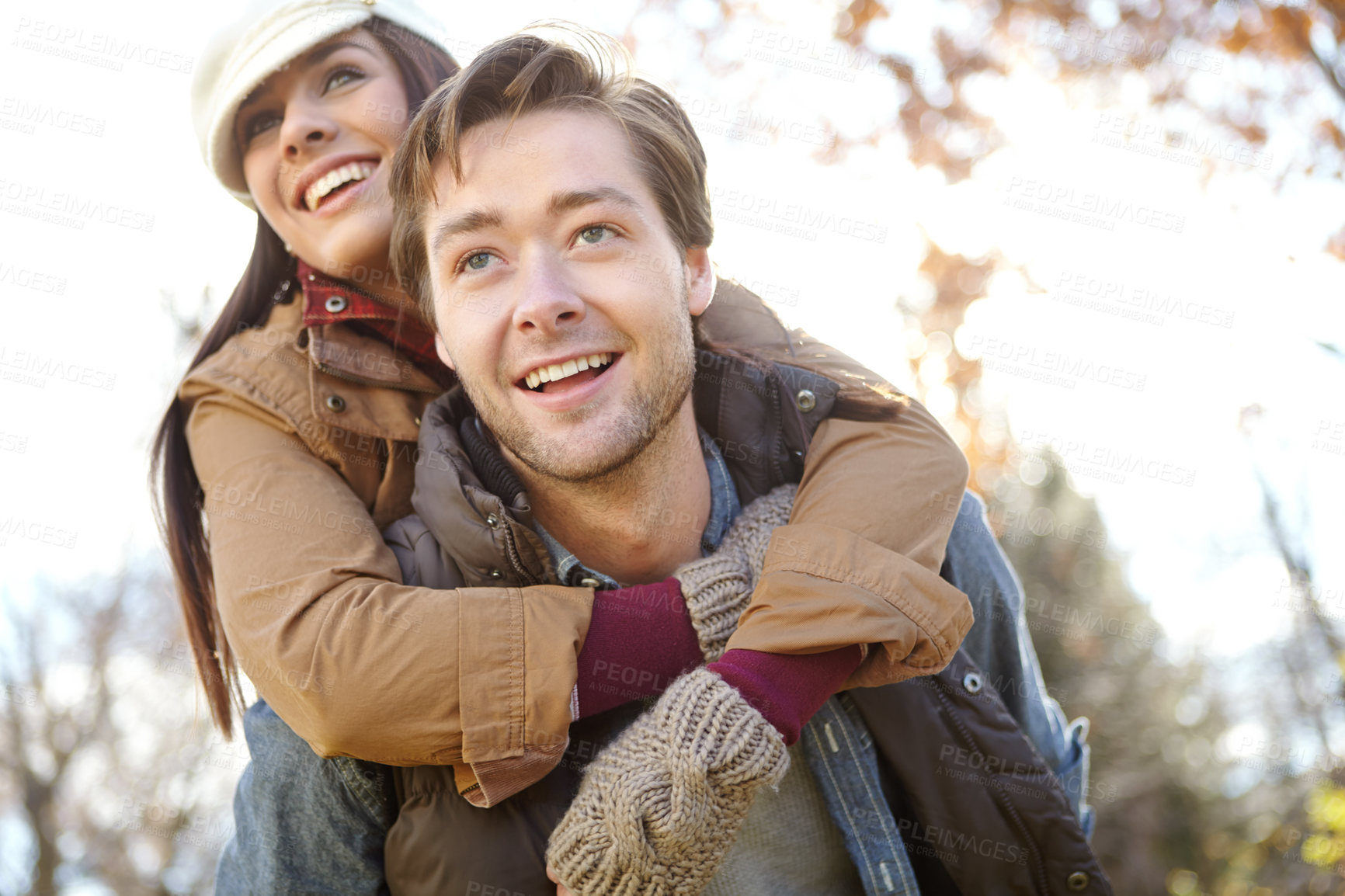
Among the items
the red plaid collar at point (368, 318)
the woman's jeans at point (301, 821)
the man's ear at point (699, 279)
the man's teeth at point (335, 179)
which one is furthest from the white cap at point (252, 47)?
the woman's jeans at point (301, 821)

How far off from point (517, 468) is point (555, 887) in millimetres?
915

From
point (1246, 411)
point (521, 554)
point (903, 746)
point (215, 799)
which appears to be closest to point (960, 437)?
point (1246, 411)

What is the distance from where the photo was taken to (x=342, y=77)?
8.46 feet

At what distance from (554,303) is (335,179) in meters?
0.88

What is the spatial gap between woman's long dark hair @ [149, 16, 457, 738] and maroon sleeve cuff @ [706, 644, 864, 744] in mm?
1434

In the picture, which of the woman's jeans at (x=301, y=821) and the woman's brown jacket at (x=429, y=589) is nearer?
the woman's brown jacket at (x=429, y=589)

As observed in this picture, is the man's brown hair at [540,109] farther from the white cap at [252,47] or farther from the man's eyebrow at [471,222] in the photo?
the white cap at [252,47]

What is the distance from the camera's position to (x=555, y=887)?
1.86 metres

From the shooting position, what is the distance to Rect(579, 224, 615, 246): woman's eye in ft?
7.23

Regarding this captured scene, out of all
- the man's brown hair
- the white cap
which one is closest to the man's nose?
the man's brown hair

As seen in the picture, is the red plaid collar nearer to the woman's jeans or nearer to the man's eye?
the man's eye

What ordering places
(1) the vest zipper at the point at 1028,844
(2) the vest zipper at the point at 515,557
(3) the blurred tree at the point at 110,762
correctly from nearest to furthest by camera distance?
1. (2) the vest zipper at the point at 515,557
2. (1) the vest zipper at the point at 1028,844
3. (3) the blurred tree at the point at 110,762

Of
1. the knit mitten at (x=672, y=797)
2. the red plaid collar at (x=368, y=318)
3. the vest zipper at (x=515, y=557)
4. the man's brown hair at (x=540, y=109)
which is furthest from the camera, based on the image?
the red plaid collar at (x=368, y=318)

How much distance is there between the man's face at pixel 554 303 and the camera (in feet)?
6.97
